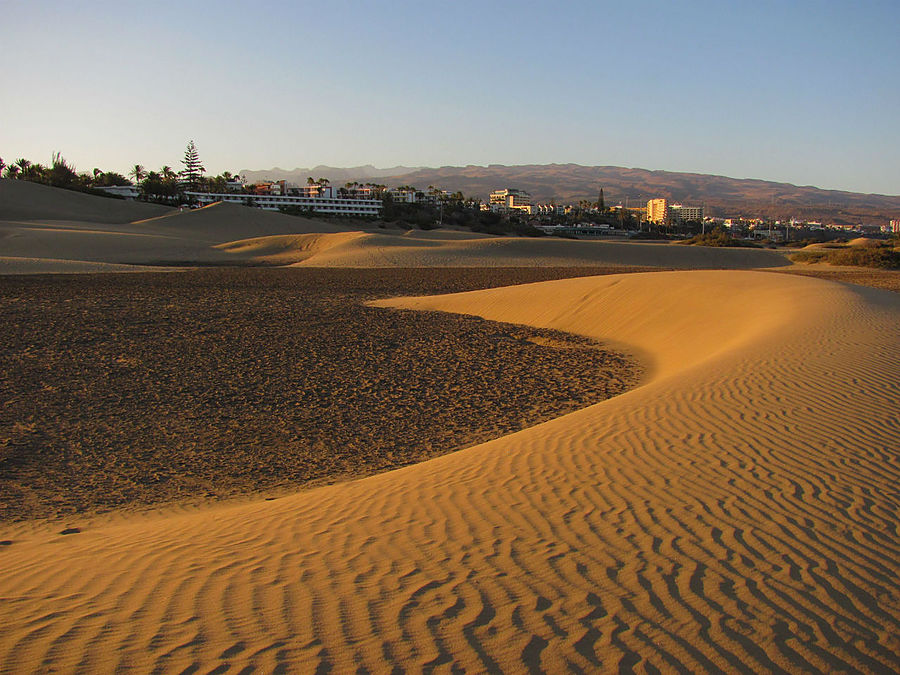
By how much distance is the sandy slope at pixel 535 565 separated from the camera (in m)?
3.46

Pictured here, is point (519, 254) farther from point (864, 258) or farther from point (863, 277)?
point (863, 277)

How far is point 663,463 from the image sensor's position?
639 centimetres

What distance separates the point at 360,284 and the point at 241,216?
47.4 m

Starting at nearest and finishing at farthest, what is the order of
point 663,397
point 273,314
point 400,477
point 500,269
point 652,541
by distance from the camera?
1. point 652,541
2. point 400,477
3. point 663,397
4. point 273,314
5. point 500,269

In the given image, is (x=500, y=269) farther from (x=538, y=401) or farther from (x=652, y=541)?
(x=652, y=541)

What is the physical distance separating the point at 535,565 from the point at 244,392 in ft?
26.3

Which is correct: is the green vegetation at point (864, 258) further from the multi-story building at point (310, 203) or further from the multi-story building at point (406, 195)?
the multi-story building at point (406, 195)

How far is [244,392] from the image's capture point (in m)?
11.4

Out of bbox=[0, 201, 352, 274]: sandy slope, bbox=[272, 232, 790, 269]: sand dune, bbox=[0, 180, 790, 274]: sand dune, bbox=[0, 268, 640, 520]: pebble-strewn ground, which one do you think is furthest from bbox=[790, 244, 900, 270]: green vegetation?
bbox=[0, 201, 352, 274]: sandy slope

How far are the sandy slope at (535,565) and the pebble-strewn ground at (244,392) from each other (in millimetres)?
1306

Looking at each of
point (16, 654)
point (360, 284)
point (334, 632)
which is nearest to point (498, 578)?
point (334, 632)

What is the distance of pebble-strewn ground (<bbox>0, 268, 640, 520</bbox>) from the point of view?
7.76 meters

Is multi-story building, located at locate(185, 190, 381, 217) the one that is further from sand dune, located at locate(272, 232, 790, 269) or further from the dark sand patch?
the dark sand patch

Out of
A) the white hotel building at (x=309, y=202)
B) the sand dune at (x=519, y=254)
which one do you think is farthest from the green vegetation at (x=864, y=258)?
the white hotel building at (x=309, y=202)
